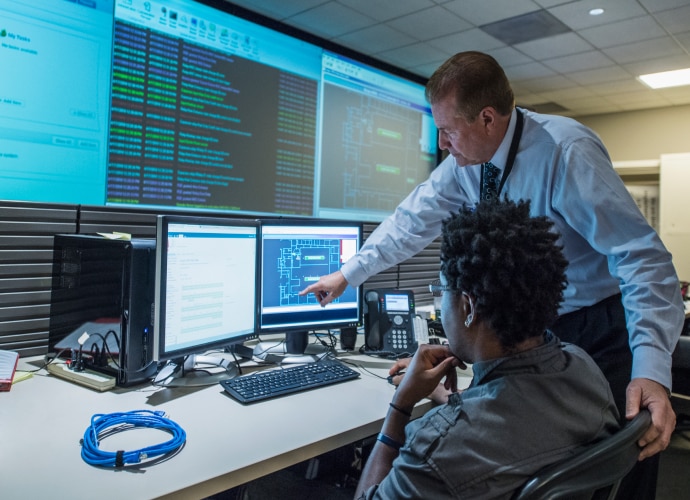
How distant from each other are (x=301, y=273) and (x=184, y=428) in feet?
2.56

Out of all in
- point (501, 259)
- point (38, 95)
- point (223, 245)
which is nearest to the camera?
point (501, 259)

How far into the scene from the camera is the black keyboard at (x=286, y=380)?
127 cm

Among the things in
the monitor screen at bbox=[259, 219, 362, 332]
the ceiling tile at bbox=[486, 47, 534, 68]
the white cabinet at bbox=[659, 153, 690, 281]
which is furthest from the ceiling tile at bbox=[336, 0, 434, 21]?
the white cabinet at bbox=[659, 153, 690, 281]

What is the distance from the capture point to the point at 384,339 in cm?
183

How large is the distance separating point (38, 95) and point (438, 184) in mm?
1623

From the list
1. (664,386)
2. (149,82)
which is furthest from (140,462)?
(149,82)

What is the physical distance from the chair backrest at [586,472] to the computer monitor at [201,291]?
3.15 feet

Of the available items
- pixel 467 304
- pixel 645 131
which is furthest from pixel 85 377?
pixel 645 131

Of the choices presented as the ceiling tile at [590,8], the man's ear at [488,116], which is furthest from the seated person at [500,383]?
the ceiling tile at [590,8]

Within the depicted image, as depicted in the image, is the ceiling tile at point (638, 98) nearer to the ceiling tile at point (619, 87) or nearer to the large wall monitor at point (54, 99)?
the ceiling tile at point (619, 87)

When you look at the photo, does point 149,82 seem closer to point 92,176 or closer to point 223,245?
point 92,176

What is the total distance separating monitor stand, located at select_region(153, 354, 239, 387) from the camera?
1.37m

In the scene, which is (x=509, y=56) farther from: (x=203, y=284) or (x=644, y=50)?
(x=203, y=284)

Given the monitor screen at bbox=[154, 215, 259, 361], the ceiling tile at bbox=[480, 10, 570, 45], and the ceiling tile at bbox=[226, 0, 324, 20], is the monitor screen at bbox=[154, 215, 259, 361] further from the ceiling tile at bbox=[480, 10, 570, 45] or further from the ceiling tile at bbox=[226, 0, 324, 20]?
the ceiling tile at bbox=[480, 10, 570, 45]
